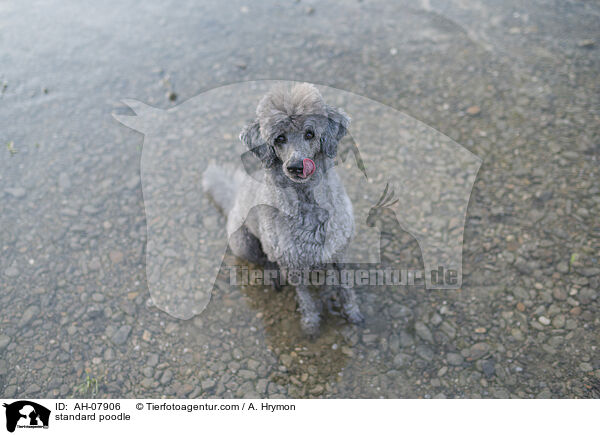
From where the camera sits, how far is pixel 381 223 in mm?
4965

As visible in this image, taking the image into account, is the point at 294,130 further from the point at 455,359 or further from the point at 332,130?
the point at 455,359

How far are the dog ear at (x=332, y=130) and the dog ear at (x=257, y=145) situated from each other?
0.37 metres

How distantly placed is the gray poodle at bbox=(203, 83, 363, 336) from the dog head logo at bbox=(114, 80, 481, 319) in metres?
0.38

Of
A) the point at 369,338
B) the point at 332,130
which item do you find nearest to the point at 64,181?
the point at 332,130

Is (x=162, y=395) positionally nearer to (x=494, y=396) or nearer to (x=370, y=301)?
(x=370, y=301)

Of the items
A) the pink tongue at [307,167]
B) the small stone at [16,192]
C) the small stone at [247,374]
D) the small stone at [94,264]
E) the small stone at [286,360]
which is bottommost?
the small stone at [247,374]

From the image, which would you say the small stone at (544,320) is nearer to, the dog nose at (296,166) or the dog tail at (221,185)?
the dog nose at (296,166)

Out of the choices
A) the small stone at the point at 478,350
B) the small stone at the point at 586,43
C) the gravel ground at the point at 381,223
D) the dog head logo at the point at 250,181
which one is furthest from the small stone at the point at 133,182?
the small stone at the point at 586,43

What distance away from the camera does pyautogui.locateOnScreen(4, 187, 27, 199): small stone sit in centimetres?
546

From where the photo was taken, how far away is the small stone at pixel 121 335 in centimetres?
427

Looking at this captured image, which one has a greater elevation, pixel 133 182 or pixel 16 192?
pixel 133 182

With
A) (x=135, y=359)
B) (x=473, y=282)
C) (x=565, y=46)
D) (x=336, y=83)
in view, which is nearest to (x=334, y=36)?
(x=336, y=83)
